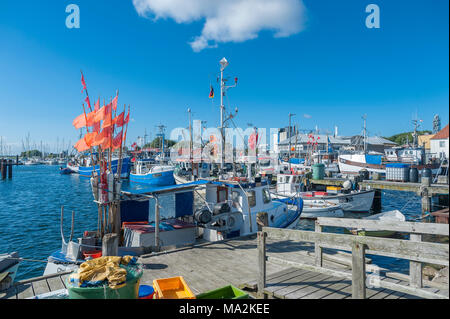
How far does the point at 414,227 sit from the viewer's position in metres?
4.48

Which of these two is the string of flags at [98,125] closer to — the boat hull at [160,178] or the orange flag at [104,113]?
the orange flag at [104,113]

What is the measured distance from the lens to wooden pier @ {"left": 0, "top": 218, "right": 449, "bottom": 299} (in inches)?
166

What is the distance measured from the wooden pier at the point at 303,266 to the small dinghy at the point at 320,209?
47.1 feet

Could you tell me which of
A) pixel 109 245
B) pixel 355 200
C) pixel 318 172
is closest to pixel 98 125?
pixel 109 245

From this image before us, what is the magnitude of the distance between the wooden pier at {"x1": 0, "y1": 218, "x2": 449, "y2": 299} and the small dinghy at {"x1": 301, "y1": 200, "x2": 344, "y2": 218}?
1435 centimetres

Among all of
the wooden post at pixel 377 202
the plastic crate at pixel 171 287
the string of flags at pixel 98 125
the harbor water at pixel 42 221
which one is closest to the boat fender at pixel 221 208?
the string of flags at pixel 98 125

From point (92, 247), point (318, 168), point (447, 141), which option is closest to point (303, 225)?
point (318, 168)

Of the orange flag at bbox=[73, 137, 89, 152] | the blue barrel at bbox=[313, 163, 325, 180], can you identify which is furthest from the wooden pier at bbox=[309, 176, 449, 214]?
the orange flag at bbox=[73, 137, 89, 152]

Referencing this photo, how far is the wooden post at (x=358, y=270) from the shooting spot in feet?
14.2

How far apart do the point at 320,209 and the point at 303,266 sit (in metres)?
19.3
